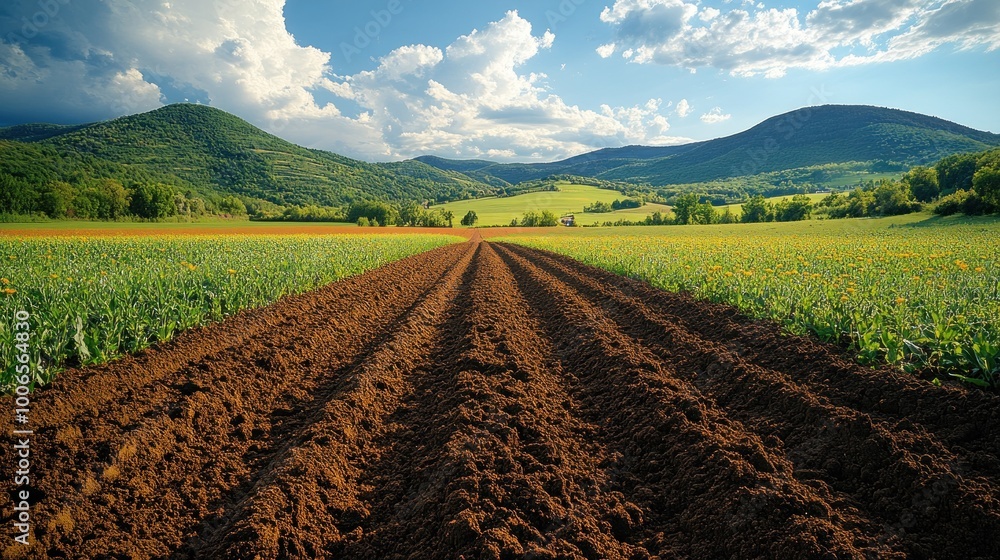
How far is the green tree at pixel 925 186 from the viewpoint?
212 ft

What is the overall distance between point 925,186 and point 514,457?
297 feet

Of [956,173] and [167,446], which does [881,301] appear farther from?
[956,173]

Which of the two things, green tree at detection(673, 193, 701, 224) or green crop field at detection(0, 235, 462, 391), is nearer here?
green crop field at detection(0, 235, 462, 391)

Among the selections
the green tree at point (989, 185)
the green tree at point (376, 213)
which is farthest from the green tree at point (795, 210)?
the green tree at point (376, 213)

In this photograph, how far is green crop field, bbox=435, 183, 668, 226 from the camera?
112 metres

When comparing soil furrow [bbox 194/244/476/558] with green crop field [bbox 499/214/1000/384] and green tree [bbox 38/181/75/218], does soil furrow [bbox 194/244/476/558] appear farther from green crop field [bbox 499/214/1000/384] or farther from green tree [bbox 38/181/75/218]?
green tree [bbox 38/181/75/218]

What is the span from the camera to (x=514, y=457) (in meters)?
3.90

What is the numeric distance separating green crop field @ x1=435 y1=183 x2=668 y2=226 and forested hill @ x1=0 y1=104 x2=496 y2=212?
172 ft

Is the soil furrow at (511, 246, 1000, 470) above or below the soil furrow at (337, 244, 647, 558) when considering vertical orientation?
above

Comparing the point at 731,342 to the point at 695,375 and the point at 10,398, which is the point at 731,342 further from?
the point at 10,398

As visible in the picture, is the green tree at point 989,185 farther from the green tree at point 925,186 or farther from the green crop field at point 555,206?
the green crop field at point 555,206

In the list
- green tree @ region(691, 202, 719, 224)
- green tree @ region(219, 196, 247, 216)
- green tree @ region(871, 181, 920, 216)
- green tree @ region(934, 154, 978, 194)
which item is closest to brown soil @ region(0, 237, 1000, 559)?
green tree @ region(871, 181, 920, 216)

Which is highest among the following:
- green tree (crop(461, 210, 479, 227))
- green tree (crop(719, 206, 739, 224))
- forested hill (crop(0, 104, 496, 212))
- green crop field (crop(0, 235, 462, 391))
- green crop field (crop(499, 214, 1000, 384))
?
forested hill (crop(0, 104, 496, 212))

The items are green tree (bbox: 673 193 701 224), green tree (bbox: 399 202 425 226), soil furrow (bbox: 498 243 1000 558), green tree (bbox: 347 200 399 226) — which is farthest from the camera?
green tree (bbox: 399 202 425 226)
